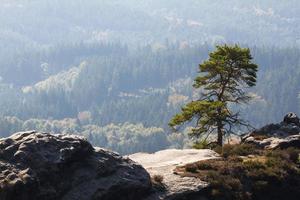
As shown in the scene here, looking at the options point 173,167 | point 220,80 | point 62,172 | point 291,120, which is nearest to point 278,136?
point 291,120

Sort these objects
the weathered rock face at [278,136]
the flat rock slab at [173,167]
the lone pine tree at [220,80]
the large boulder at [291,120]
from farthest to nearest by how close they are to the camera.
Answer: the large boulder at [291,120] → the lone pine tree at [220,80] → the weathered rock face at [278,136] → the flat rock slab at [173,167]

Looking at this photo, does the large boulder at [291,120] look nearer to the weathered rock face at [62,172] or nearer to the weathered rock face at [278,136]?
the weathered rock face at [278,136]

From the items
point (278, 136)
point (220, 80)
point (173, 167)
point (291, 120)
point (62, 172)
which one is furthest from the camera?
point (220, 80)

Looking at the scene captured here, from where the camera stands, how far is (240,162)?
38062mm

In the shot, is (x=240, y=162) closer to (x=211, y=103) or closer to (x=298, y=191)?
(x=298, y=191)

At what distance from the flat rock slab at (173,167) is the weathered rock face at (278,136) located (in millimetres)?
5632

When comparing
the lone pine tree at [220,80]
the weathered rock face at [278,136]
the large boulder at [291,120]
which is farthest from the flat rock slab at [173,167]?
the large boulder at [291,120]

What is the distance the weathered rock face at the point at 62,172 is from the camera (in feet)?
95.0

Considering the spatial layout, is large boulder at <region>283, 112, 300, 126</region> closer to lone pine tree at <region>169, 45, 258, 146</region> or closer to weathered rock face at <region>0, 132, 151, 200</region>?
lone pine tree at <region>169, 45, 258, 146</region>

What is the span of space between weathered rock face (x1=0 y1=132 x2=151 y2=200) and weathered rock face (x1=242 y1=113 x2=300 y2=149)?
14936mm

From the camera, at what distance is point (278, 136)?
48.1m

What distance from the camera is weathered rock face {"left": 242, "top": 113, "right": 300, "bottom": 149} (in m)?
43.9

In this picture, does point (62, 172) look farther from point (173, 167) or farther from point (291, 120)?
point (291, 120)

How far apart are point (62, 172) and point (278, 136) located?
2362 cm
